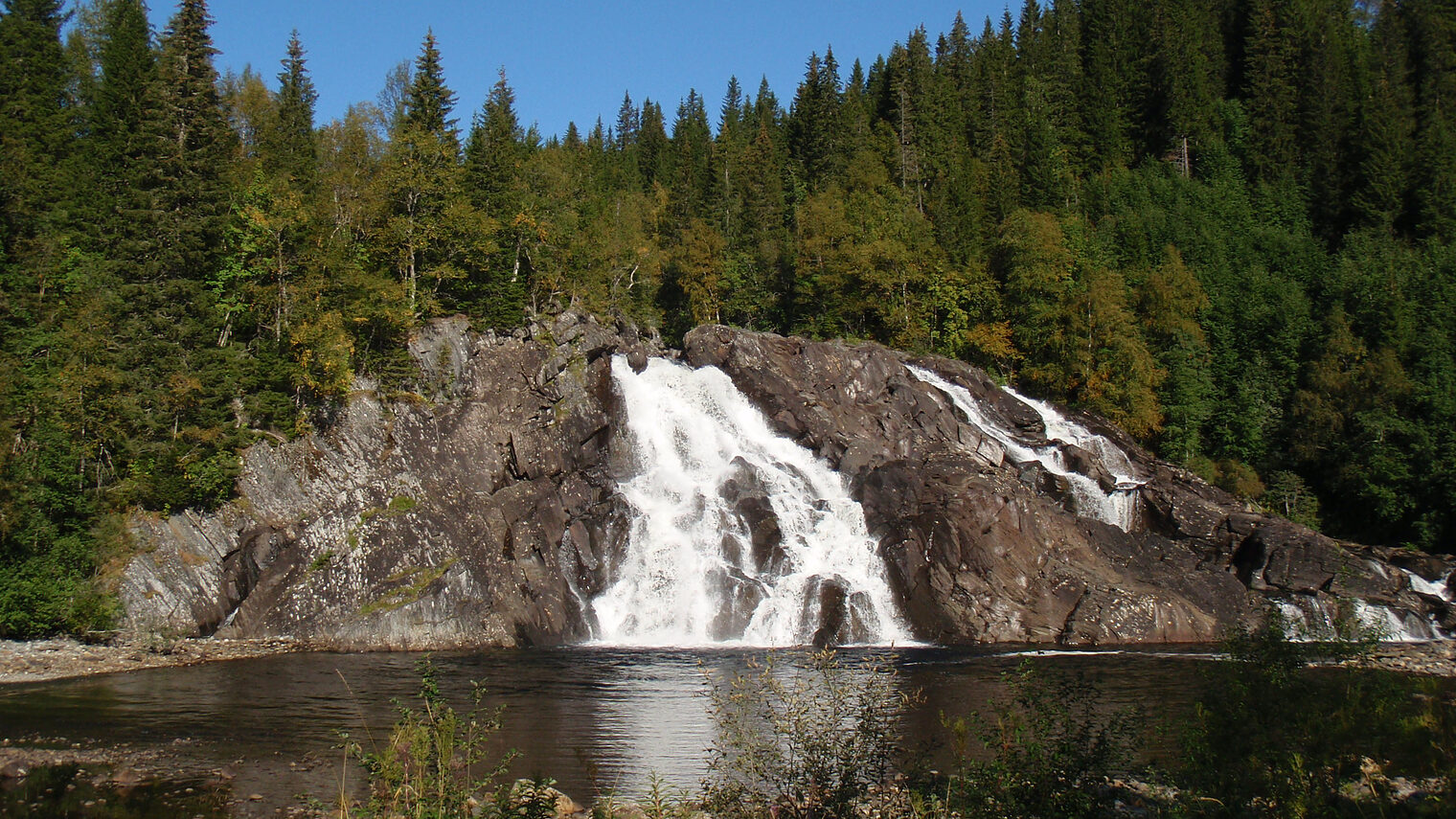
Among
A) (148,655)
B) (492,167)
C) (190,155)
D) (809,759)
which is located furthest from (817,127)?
(809,759)

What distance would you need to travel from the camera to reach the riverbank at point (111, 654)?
1055 inches

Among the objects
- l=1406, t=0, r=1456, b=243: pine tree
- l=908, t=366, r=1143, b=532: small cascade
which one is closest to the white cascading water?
l=908, t=366, r=1143, b=532: small cascade

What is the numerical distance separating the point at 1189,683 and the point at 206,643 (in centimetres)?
3043

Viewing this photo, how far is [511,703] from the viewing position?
2312cm

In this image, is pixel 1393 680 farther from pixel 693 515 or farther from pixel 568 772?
pixel 693 515

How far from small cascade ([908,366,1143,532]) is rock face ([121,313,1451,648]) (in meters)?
0.73

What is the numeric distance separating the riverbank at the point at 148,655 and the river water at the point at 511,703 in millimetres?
1200

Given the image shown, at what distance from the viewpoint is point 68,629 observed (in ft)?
102

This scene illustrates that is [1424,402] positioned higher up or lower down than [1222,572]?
higher up

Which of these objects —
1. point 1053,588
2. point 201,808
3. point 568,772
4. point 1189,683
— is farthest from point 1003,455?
point 201,808

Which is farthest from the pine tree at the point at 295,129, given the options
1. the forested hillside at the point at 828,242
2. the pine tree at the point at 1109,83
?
the pine tree at the point at 1109,83

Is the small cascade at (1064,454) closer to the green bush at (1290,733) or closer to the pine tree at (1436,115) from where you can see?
the pine tree at (1436,115)

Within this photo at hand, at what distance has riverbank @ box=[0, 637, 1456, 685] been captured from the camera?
2680 centimetres

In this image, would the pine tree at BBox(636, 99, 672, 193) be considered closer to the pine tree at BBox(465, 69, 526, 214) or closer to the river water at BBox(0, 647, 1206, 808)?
the pine tree at BBox(465, 69, 526, 214)
